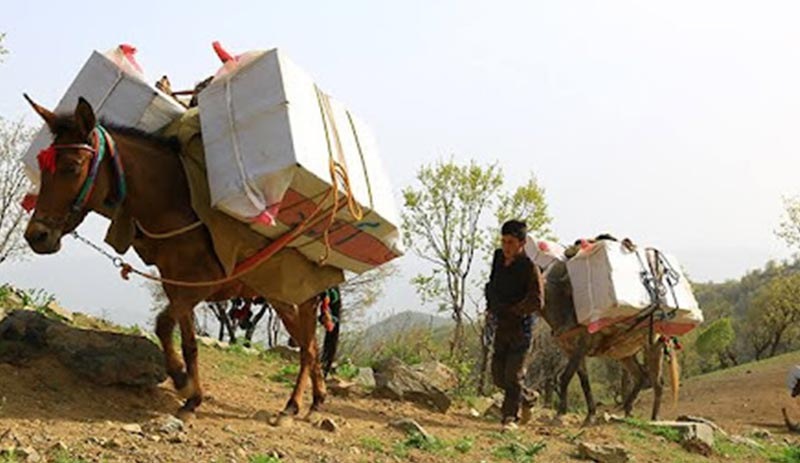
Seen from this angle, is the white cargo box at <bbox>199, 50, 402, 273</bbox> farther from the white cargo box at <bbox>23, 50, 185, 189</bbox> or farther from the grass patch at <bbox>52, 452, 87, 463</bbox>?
the grass patch at <bbox>52, 452, 87, 463</bbox>

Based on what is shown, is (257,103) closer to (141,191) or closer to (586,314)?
(141,191)

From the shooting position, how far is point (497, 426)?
9.19 metres

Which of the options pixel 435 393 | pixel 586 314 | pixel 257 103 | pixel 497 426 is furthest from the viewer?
pixel 586 314

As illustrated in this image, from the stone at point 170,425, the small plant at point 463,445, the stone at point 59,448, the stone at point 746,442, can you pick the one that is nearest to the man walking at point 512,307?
the small plant at point 463,445

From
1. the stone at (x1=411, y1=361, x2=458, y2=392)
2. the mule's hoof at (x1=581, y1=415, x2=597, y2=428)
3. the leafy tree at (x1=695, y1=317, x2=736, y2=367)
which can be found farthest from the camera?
the leafy tree at (x1=695, y1=317, x2=736, y2=367)


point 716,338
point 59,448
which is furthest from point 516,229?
point 716,338

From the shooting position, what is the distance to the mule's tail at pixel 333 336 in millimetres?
8758

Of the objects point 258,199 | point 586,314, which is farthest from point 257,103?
point 586,314

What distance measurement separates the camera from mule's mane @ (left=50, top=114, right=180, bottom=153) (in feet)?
18.7

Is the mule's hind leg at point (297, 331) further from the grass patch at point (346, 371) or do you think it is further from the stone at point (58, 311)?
the grass patch at point (346, 371)

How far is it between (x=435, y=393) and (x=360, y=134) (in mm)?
3883

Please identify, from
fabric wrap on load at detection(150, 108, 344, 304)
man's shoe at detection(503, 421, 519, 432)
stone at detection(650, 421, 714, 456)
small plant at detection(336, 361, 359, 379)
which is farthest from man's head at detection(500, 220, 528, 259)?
stone at detection(650, 421, 714, 456)

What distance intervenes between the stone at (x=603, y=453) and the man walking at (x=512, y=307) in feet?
3.19

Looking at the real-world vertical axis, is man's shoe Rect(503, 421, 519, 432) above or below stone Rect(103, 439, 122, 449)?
above
